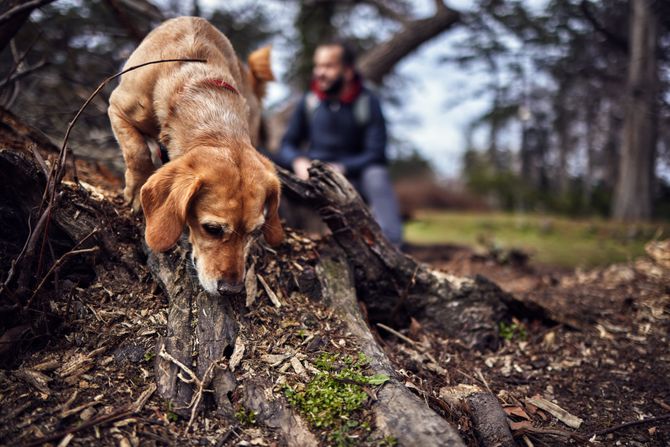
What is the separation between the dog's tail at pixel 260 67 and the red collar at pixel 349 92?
1.54 metres

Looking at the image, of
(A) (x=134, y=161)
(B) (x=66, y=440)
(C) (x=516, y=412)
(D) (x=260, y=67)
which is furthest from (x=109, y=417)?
(D) (x=260, y=67)

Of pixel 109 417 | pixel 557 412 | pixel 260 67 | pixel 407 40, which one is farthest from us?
pixel 407 40

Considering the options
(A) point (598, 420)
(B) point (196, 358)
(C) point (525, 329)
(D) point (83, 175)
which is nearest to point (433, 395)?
(A) point (598, 420)

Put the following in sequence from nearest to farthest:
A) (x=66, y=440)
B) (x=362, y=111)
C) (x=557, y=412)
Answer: (x=66, y=440)
(x=557, y=412)
(x=362, y=111)

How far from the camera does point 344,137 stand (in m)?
→ 5.76

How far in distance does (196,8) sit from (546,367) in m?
4.83

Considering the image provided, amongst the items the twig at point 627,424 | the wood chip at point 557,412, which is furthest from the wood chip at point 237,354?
the twig at point 627,424

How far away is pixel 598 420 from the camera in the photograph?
244 centimetres

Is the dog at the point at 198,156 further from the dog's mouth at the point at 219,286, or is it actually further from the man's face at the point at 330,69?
the man's face at the point at 330,69

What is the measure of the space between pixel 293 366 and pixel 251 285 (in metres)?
0.58

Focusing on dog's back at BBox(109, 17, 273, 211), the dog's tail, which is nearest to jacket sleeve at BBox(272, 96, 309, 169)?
the dog's tail

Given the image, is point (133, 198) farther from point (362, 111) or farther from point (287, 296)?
point (362, 111)

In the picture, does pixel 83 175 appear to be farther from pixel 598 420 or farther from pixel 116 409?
pixel 598 420

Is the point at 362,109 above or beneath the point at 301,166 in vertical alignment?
above
